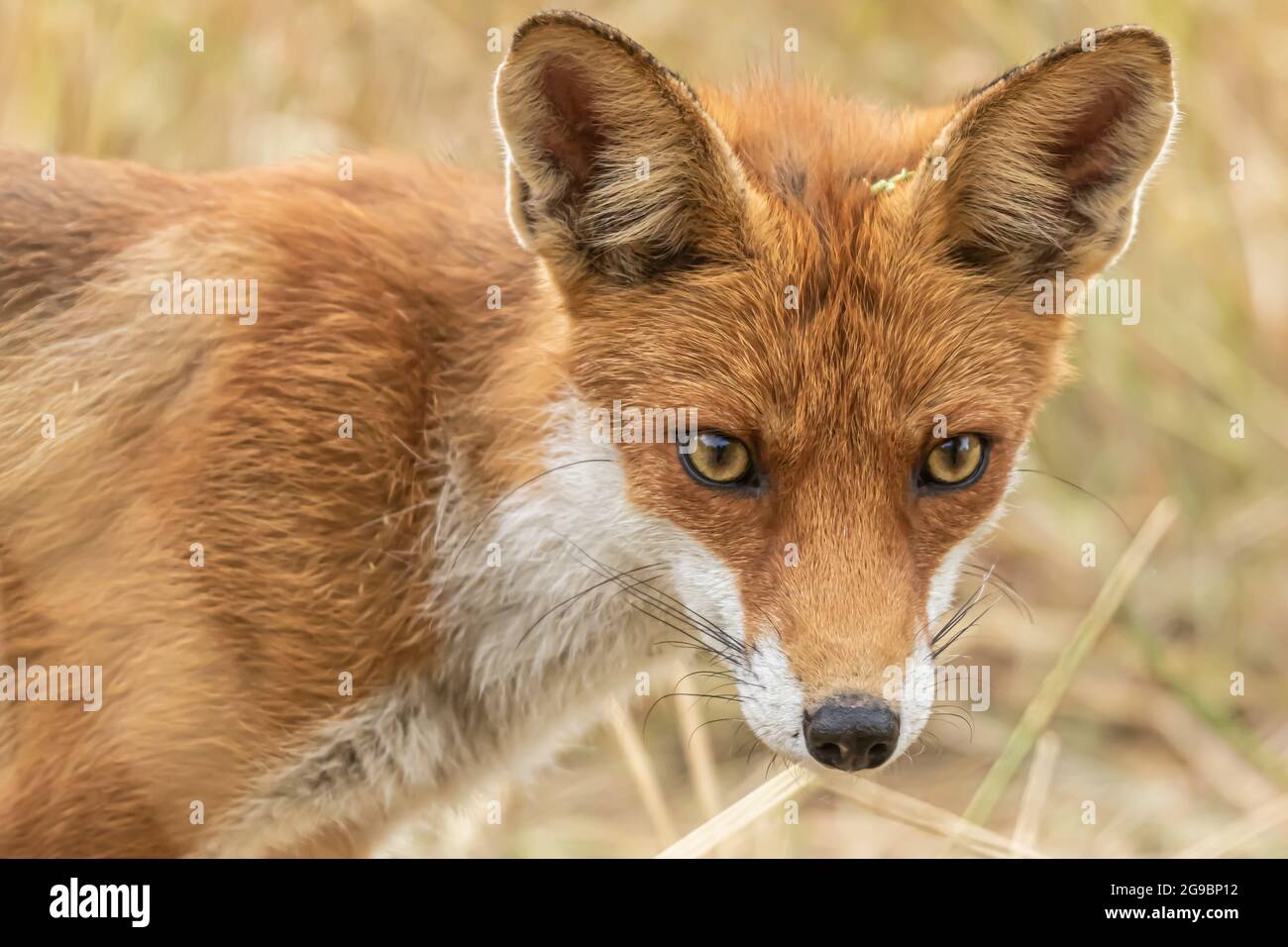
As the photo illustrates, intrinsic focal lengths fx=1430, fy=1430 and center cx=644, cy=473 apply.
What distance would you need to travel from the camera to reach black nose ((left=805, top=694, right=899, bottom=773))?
3.22m

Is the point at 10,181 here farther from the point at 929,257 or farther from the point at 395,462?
the point at 929,257

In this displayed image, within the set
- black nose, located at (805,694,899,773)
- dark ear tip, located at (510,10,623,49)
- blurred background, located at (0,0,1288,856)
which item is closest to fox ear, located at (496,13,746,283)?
dark ear tip, located at (510,10,623,49)

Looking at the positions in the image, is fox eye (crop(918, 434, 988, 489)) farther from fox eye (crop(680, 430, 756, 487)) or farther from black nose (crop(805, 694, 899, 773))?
black nose (crop(805, 694, 899, 773))

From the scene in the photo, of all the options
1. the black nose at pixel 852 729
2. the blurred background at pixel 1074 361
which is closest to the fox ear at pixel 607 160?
the black nose at pixel 852 729

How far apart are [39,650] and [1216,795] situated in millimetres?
4863

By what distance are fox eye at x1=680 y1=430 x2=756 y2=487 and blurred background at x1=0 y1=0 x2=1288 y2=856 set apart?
2654mm

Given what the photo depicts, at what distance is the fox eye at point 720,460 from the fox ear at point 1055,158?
794mm

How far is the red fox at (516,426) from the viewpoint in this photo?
3516 millimetres

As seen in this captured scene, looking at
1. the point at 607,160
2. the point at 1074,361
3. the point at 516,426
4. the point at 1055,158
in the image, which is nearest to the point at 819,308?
the point at 607,160

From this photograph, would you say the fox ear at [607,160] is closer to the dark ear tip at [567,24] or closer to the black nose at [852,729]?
the dark ear tip at [567,24]

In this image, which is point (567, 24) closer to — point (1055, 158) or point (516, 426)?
point (516, 426)

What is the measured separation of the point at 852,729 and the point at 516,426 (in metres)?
1.27

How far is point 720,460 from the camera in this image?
3.58 metres

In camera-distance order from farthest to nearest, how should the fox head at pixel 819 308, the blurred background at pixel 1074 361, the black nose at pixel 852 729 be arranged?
the blurred background at pixel 1074 361
the fox head at pixel 819 308
the black nose at pixel 852 729
